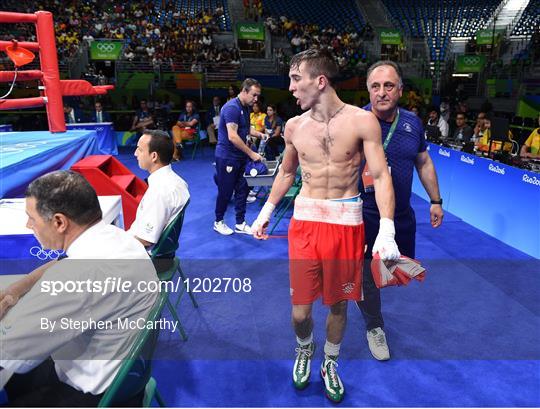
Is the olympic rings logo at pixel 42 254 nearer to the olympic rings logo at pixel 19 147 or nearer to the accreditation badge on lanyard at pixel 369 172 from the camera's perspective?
the olympic rings logo at pixel 19 147

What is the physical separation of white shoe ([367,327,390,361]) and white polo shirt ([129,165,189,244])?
1418 millimetres

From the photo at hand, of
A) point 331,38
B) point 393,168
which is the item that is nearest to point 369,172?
point 393,168

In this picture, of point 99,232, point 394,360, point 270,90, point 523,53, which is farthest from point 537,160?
point 523,53

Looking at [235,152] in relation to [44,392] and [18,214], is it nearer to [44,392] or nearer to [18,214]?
[18,214]

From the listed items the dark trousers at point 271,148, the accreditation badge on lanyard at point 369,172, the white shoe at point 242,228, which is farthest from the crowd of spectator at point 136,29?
the accreditation badge on lanyard at point 369,172

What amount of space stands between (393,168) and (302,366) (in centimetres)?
122

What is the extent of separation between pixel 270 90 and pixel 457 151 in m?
9.65

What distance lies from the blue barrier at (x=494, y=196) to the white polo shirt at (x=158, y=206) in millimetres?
3411

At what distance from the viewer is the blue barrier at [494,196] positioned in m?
Answer: 4.15

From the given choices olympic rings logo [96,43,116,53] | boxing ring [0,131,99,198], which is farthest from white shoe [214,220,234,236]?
olympic rings logo [96,43,116,53]

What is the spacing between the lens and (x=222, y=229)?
4867mm

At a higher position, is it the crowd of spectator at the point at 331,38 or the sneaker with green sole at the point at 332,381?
the crowd of spectator at the point at 331,38

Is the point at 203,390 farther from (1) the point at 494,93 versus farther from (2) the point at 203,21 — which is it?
(2) the point at 203,21

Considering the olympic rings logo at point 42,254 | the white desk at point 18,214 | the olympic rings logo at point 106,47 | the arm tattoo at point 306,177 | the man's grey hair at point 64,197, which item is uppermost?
the olympic rings logo at point 106,47
